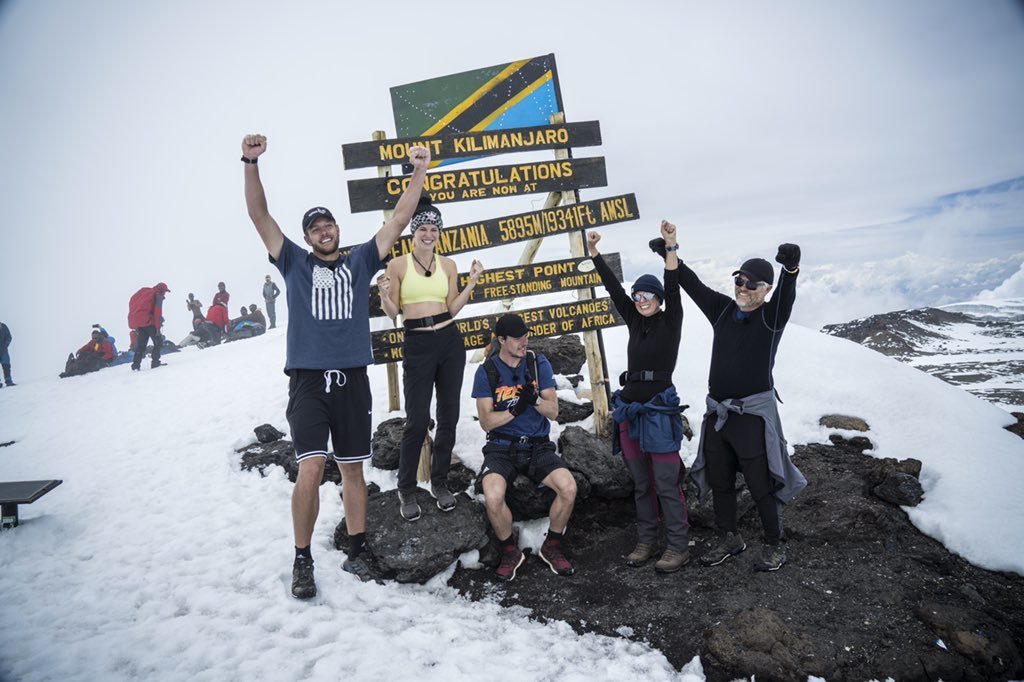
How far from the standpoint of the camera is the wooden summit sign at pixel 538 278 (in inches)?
268

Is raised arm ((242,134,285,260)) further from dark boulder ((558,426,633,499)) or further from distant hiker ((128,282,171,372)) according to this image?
distant hiker ((128,282,171,372))

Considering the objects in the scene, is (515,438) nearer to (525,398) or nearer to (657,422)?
(525,398)

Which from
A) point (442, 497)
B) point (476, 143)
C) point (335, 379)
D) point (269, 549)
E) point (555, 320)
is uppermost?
point (476, 143)

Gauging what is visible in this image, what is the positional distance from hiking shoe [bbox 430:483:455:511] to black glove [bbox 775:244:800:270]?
418 cm

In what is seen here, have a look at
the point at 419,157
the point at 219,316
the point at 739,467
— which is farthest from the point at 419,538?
the point at 219,316

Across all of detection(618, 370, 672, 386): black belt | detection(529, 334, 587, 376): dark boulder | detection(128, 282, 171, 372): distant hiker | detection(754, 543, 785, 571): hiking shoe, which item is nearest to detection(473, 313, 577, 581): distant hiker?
detection(618, 370, 672, 386): black belt

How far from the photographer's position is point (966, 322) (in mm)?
44375

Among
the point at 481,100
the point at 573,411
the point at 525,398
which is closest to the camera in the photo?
the point at 525,398

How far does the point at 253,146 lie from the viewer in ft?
13.5

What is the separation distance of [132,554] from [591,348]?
19.5 ft

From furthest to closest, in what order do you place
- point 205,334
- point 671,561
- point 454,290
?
1. point 205,334
2. point 454,290
3. point 671,561

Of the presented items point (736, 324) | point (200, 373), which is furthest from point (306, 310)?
point (200, 373)

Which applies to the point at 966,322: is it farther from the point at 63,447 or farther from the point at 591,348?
the point at 63,447

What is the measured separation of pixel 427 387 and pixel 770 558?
3857 millimetres
